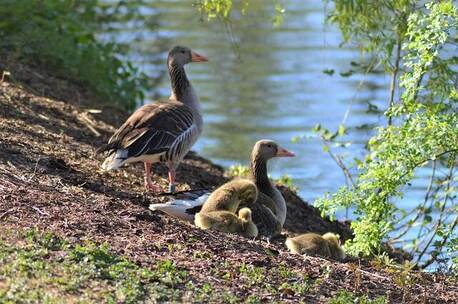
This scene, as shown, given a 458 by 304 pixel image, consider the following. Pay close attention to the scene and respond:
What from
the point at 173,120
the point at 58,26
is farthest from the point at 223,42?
the point at 173,120

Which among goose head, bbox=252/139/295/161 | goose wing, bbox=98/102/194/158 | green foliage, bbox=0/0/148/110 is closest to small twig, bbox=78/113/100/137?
goose wing, bbox=98/102/194/158

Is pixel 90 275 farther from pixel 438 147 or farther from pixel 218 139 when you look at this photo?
pixel 218 139

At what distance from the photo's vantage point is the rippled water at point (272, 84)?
17.2 m

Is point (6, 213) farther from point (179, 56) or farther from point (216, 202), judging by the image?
point (179, 56)

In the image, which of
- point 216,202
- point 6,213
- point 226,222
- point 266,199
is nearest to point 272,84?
point 266,199

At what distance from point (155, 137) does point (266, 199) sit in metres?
1.40

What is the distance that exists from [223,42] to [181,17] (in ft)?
8.32

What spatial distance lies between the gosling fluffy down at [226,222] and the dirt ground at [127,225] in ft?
1.26

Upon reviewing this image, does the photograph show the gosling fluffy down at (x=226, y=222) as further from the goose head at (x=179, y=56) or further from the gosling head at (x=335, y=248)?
the goose head at (x=179, y=56)

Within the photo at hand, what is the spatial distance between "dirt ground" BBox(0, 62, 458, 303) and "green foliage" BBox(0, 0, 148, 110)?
4245mm

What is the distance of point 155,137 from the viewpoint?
1102cm

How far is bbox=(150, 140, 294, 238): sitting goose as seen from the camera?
375 inches

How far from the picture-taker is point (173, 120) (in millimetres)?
11406

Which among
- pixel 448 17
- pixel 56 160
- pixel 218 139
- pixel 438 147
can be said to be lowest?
pixel 218 139
